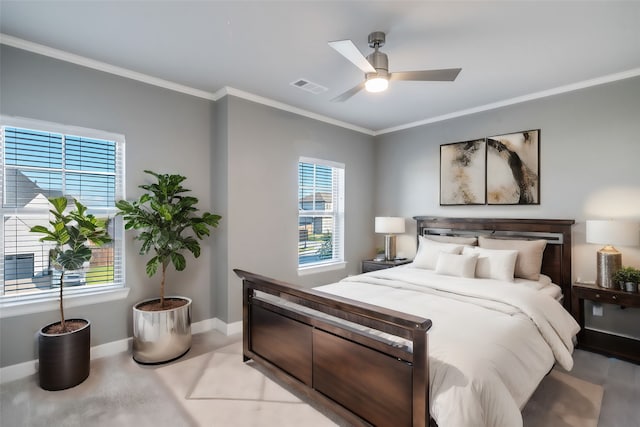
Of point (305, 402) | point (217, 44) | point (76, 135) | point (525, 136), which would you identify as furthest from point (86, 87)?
point (525, 136)

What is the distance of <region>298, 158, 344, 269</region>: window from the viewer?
4.48m

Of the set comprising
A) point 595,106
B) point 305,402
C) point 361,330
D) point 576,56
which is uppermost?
point 576,56

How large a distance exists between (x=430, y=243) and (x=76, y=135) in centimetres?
392

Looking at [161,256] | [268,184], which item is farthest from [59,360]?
[268,184]

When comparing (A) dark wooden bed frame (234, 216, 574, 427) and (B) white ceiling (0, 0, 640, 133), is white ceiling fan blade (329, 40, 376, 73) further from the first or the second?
(A) dark wooden bed frame (234, 216, 574, 427)

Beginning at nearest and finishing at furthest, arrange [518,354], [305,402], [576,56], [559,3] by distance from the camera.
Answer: [518,354] → [559,3] → [305,402] → [576,56]

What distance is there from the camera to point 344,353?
1.95 meters

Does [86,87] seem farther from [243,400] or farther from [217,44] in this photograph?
[243,400]

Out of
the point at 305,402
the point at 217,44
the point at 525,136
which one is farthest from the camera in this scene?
the point at 525,136

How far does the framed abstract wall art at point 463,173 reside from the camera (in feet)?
13.5

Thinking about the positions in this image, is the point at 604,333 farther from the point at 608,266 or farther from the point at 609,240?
the point at 609,240

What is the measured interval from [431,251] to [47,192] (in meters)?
3.92

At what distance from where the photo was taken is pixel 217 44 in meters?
2.61

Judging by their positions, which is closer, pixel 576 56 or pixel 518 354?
pixel 518 354
